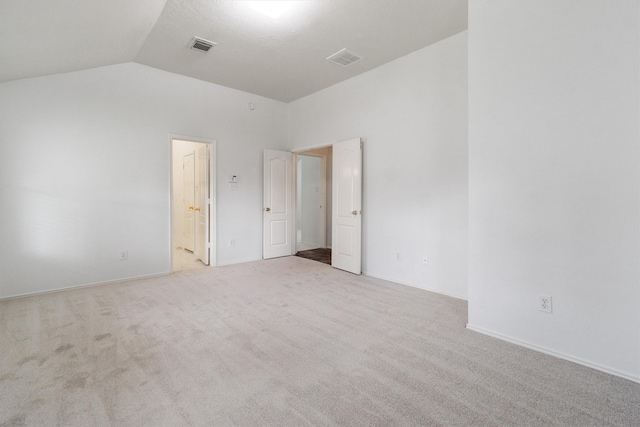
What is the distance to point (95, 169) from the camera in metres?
3.83

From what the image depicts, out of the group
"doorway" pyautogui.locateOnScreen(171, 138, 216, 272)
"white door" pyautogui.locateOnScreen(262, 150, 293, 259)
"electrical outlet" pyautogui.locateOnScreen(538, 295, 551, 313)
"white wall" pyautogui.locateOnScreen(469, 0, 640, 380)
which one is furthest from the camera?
"white door" pyautogui.locateOnScreen(262, 150, 293, 259)

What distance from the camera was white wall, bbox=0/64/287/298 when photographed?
3.36m

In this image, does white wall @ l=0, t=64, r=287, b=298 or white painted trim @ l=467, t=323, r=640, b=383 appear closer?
white painted trim @ l=467, t=323, r=640, b=383

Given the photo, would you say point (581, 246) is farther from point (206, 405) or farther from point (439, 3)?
point (206, 405)

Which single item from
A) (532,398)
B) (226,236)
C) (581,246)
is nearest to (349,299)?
(532,398)

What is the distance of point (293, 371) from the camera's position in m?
1.96

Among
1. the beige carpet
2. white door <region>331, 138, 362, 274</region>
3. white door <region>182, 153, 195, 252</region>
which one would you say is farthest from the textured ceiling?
the beige carpet

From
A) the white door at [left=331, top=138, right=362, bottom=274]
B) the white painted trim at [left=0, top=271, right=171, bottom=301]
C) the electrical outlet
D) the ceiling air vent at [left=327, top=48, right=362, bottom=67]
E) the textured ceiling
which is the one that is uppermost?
the ceiling air vent at [left=327, top=48, right=362, bottom=67]

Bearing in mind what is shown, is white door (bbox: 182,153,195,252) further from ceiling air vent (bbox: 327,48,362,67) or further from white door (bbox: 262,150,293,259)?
ceiling air vent (bbox: 327,48,362,67)

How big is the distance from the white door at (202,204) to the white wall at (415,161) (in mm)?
2473

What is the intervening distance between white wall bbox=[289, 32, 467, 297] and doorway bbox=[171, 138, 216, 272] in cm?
248

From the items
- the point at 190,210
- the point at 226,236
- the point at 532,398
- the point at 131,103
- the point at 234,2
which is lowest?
the point at 532,398

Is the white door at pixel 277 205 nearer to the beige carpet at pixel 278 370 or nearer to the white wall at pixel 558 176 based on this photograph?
the beige carpet at pixel 278 370

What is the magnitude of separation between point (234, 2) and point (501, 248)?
11.0ft
